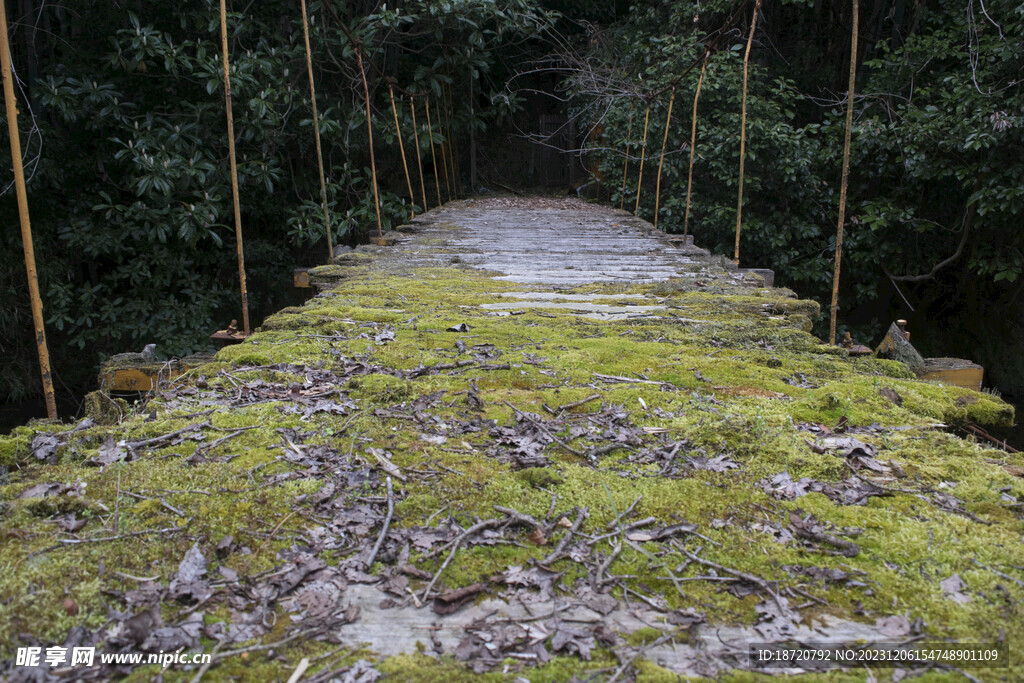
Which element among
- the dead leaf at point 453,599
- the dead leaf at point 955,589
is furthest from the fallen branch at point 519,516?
the dead leaf at point 955,589

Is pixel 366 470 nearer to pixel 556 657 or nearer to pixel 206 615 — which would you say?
pixel 206 615

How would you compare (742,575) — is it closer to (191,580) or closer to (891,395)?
(191,580)

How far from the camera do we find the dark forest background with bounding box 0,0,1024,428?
611 centimetres

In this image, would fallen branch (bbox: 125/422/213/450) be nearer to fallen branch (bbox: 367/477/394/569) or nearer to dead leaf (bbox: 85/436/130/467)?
dead leaf (bbox: 85/436/130/467)

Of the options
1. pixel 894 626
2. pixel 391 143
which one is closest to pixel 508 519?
pixel 894 626

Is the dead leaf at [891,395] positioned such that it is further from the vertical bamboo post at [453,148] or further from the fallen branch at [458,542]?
the vertical bamboo post at [453,148]

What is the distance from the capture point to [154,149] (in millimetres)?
6125

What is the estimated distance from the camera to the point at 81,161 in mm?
6711

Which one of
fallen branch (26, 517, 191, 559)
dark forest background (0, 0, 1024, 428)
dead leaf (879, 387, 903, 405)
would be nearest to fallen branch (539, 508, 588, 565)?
fallen branch (26, 517, 191, 559)

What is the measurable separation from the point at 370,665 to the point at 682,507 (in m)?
0.70

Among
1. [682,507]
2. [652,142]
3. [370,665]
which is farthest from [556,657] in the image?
[652,142]

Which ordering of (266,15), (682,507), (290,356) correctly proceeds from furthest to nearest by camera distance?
(266,15)
(290,356)
(682,507)

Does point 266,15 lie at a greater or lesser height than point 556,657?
greater

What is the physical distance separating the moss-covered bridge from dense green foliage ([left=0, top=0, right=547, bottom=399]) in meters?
4.71
